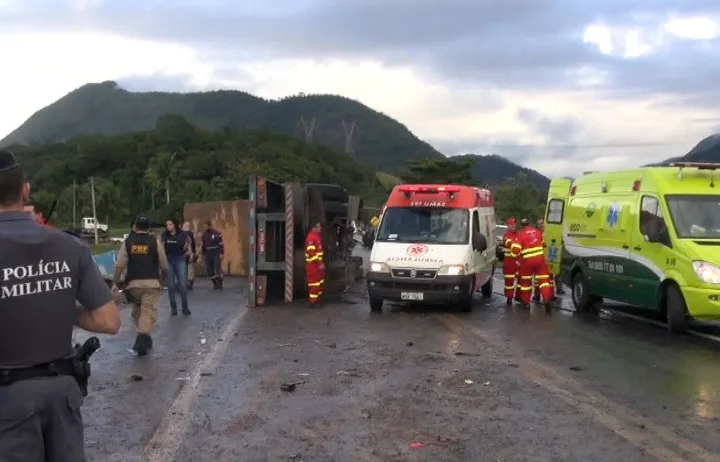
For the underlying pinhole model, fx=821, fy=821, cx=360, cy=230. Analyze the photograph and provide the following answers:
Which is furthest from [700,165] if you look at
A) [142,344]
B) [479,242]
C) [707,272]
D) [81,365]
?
[81,365]

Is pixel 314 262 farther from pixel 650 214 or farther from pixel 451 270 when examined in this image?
pixel 650 214

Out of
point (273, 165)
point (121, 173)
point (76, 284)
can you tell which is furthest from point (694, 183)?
point (121, 173)

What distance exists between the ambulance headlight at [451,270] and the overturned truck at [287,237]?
3.19 metres

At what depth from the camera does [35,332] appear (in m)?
3.29

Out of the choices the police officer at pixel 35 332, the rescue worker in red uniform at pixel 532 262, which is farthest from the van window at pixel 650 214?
the police officer at pixel 35 332

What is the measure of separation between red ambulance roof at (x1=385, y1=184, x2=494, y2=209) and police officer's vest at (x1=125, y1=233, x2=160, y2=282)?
19.5ft

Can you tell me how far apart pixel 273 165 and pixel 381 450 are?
98776 millimetres

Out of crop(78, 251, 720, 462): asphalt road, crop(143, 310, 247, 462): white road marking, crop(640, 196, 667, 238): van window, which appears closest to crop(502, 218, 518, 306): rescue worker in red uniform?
crop(78, 251, 720, 462): asphalt road

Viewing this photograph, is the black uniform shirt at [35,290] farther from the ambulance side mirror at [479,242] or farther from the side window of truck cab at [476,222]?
the side window of truck cab at [476,222]

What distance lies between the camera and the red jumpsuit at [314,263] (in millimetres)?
15438

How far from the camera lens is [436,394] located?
787cm

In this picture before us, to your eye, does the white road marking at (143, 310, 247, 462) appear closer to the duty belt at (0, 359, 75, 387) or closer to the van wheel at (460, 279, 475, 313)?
the duty belt at (0, 359, 75, 387)

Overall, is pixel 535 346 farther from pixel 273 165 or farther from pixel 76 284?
pixel 273 165

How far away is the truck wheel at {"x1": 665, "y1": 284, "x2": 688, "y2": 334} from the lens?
11336 millimetres
